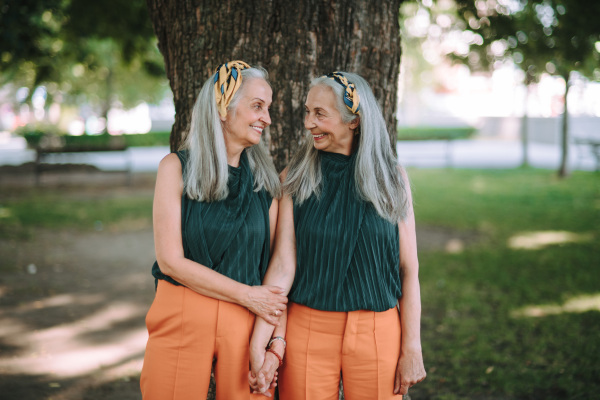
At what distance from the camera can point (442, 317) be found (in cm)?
590

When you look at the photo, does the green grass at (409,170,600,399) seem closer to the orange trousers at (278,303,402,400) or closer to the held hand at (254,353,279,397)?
the orange trousers at (278,303,402,400)

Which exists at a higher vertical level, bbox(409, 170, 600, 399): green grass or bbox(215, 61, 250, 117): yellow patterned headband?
bbox(215, 61, 250, 117): yellow patterned headband

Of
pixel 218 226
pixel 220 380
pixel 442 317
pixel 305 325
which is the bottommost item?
pixel 442 317

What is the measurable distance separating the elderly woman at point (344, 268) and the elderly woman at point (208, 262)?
4.3 inches

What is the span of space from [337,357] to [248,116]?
116 centimetres

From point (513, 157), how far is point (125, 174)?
52.0ft

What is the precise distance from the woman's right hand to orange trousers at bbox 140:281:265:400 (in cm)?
7

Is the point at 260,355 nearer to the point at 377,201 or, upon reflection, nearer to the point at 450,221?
the point at 377,201

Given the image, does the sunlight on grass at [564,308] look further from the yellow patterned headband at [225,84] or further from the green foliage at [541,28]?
the yellow patterned headband at [225,84]

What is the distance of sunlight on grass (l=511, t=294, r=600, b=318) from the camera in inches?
231

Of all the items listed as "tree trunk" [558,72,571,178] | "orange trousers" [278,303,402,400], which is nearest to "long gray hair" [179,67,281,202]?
"orange trousers" [278,303,402,400]

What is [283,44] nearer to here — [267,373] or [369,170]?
[369,170]

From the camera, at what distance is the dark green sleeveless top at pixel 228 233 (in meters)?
2.42

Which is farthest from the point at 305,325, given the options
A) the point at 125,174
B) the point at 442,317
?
the point at 125,174
